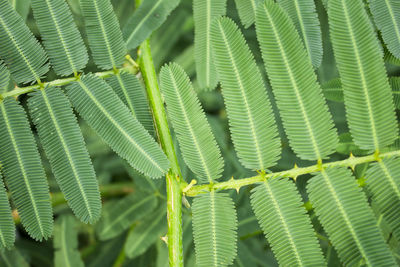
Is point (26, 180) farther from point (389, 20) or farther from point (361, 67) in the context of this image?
point (389, 20)

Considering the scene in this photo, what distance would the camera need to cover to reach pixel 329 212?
1.13 meters

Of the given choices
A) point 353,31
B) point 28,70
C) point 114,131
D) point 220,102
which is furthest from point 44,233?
point 220,102

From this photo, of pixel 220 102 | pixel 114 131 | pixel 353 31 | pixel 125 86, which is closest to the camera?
pixel 353 31

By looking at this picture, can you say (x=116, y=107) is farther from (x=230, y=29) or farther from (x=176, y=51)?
(x=176, y=51)

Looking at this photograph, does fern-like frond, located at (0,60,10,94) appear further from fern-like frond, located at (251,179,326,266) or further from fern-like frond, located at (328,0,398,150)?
fern-like frond, located at (328,0,398,150)

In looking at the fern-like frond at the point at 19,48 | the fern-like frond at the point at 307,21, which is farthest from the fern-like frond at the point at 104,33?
the fern-like frond at the point at 307,21

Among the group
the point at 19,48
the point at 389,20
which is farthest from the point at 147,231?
the point at 389,20

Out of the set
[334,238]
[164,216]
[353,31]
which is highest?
[353,31]

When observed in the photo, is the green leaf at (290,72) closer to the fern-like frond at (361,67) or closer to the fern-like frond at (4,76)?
the fern-like frond at (361,67)

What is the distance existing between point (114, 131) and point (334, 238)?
697mm

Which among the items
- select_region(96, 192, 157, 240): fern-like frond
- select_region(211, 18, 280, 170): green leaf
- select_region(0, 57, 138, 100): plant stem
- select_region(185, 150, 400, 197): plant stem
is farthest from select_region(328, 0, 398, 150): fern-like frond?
select_region(96, 192, 157, 240): fern-like frond

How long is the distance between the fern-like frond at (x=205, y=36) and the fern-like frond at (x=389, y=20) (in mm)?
468

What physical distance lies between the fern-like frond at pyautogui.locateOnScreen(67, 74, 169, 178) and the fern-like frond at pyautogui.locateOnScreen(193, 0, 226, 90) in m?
0.29

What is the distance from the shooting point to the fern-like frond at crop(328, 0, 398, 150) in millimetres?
1109
